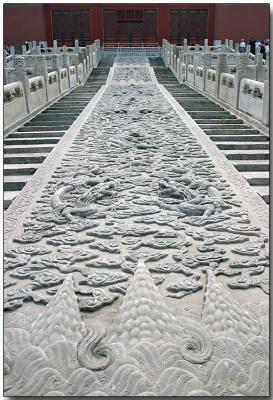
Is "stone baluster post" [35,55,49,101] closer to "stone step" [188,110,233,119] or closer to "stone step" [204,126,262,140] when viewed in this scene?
"stone step" [188,110,233,119]

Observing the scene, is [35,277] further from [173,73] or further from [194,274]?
[173,73]

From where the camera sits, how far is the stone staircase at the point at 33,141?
8172mm

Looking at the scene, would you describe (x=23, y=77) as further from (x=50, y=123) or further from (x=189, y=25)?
(x=189, y=25)

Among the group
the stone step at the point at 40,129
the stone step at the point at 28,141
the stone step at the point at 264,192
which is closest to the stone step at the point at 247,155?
the stone step at the point at 264,192

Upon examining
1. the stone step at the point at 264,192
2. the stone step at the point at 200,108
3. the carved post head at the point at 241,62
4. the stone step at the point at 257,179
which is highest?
the carved post head at the point at 241,62

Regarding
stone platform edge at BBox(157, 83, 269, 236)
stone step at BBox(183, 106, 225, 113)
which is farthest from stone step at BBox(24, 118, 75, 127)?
stone step at BBox(183, 106, 225, 113)

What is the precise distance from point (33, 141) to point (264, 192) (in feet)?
19.0

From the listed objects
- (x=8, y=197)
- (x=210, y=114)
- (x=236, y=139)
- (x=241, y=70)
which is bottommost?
(x=8, y=197)

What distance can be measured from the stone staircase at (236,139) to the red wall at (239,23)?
24.1m

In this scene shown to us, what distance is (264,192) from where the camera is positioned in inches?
287

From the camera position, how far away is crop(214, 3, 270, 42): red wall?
36375mm

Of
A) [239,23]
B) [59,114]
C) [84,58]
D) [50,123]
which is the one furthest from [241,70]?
[239,23]

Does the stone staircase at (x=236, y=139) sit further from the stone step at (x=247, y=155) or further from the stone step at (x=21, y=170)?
the stone step at (x=21, y=170)

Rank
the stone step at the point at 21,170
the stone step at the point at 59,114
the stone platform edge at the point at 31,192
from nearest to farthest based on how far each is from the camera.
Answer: the stone platform edge at the point at 31,192, the stone step at the point at 21,170, the stone step at the point at 59,114
